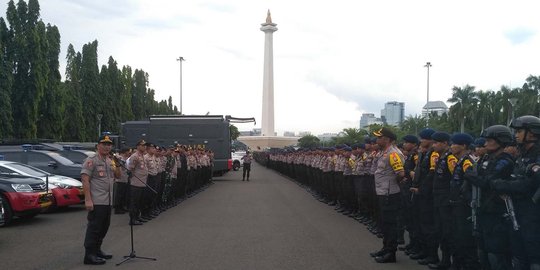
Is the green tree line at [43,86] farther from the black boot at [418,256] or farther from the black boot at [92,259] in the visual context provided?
the black boot at [418,256]

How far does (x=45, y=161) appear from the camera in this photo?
1633 cm

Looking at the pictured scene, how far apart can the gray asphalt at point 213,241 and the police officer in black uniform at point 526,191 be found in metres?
2.69

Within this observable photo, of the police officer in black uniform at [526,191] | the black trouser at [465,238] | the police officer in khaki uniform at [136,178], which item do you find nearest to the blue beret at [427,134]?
the black trouser at [465,238]

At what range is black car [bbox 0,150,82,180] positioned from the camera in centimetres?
1595

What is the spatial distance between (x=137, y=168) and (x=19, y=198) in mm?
2543

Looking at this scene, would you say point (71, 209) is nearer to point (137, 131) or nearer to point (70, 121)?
point (137, 131)

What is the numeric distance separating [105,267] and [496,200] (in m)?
5.39

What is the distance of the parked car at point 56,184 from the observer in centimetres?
1276

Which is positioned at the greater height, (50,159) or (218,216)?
(50,159)

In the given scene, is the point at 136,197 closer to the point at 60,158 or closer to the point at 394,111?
the point at 60,158

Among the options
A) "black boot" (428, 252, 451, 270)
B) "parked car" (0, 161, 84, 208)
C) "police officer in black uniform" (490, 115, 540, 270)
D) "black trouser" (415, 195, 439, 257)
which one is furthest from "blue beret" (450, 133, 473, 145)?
"parked car" (0, 161, 84, 208)

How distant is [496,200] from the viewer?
564 centimetres

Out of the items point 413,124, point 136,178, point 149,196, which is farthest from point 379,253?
point 413,124

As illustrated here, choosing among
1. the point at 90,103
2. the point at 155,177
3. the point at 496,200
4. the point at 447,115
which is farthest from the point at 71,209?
the point at 447,115
